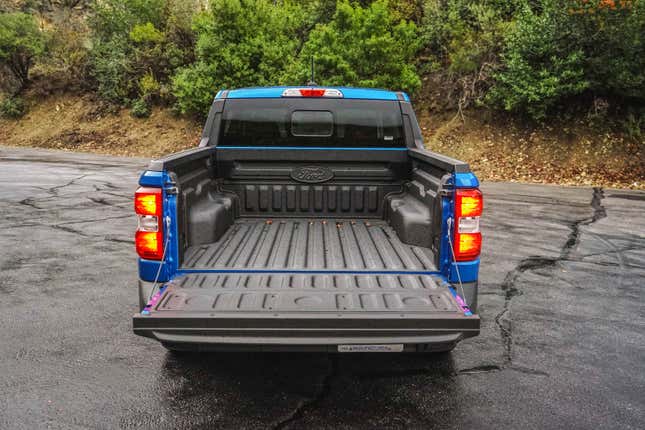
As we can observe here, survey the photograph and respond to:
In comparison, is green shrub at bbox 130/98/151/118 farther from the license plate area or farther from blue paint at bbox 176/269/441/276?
the license plate area

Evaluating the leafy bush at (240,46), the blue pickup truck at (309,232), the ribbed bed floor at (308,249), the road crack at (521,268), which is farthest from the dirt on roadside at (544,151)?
the ribbed bed floor at (308,249)

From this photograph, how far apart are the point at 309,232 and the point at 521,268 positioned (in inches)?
131

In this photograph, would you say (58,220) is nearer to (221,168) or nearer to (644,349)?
(221,168)

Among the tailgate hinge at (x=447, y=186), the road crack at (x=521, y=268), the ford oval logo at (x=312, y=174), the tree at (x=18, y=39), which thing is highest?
the tree at (x=18, y=39)

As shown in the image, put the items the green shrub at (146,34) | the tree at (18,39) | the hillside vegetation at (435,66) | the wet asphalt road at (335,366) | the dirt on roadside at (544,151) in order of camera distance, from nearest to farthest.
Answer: the wet asphalt road at (335,366), the dirt on roadside at (544,151), the hillside vegetation at (435,66), the green shrub at (146,34), the tree at (18,39)

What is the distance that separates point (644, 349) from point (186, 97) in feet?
69.0

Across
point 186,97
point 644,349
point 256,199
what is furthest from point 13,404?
point 186,97

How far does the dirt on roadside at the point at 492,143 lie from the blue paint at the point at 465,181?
13109mm

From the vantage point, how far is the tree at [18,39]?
28688 millimetres

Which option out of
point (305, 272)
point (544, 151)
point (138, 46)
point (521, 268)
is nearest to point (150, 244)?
point (305, 272)

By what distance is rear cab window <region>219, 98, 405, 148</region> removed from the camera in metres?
5.13

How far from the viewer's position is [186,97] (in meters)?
22.7

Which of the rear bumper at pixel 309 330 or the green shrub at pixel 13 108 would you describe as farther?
the green shrub at pixel 13 108

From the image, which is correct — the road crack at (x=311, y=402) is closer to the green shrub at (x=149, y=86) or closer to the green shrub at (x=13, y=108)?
the green shrub at (x=149, y=86)
